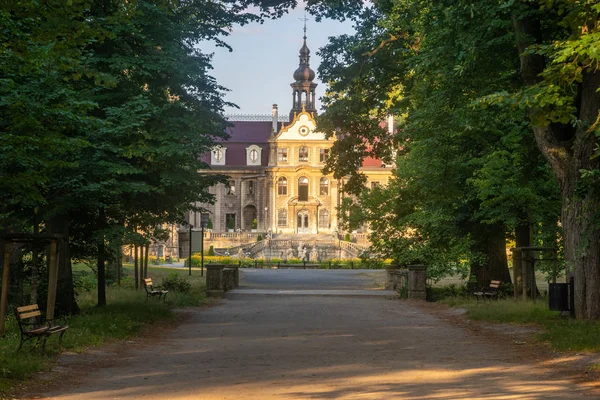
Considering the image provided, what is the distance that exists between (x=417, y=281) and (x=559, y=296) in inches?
513

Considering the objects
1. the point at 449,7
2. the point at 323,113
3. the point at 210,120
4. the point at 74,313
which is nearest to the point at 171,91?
the point at 210,120

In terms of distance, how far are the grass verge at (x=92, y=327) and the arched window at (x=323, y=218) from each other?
67.2 meters

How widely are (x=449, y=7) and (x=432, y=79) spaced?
2876mm

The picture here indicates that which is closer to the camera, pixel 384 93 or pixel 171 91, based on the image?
pixel 171 91

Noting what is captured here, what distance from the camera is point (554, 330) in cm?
1648

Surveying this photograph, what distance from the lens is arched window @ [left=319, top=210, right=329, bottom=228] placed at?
9681 centimetres

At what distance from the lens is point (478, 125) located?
1998 cm

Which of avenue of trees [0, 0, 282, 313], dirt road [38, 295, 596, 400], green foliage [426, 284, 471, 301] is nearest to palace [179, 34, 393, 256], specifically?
green foliage [426, 284, 471, 301]

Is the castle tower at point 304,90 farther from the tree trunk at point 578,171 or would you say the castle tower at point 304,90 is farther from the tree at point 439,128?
the tree trunk at point 578,171

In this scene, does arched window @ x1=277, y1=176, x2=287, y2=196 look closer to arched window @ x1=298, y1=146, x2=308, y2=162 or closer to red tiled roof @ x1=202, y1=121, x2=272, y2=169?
arched window @ x1=298, y1=146, x2=308, y2=162

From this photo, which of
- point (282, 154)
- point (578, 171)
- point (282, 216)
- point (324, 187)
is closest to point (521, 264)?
point (578, 171)

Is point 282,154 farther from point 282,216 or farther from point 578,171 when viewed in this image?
point 578,171

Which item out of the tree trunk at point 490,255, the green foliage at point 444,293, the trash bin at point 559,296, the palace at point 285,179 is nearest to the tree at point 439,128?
the tree trunk at point 490,255

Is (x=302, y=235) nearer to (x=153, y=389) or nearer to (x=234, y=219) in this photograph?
(x=234, y=219)
